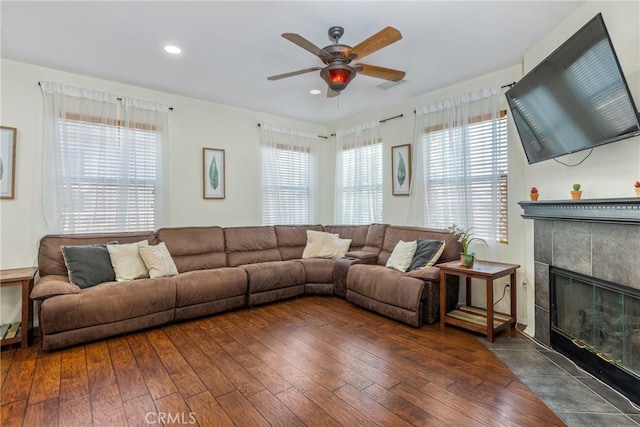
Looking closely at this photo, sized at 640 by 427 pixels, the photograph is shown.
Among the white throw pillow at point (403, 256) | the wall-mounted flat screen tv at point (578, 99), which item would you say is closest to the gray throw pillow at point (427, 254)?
the white throw pillow at point (403, 256)

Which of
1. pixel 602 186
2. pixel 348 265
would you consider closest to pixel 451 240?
pixel 348 265

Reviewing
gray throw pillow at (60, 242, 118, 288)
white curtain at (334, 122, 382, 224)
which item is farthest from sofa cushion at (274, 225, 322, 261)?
gray throw pillow at (60, 242, 118, 288)

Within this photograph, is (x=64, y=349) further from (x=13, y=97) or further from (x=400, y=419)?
(x=400, y=419)

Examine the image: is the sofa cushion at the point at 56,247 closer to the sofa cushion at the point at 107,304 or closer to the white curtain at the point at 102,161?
the white curtain at the point at 102,161

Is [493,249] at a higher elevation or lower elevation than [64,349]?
higher

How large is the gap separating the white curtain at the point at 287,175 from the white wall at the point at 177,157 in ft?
0.48

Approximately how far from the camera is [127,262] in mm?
3266

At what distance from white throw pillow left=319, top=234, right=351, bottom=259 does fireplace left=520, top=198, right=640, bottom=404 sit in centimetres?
239

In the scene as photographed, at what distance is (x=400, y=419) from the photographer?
178 cm

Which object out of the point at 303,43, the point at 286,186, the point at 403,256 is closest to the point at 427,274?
the point at 403,256

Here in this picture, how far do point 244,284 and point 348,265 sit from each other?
1316 mm

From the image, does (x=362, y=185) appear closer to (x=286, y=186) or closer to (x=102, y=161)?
(x=286, y=186)

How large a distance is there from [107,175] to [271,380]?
119 inches

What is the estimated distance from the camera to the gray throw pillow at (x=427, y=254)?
352cm
